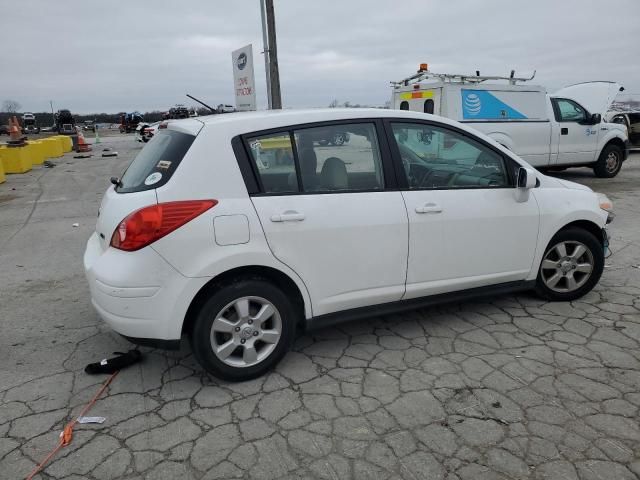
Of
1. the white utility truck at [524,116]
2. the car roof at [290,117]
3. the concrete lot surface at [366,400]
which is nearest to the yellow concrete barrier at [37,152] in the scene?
the white utility truck at [524,116]

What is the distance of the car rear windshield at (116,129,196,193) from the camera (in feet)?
9.51

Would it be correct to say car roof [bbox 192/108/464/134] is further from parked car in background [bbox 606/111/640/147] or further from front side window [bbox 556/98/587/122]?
parked car in background [bbox 606/111/640/147]

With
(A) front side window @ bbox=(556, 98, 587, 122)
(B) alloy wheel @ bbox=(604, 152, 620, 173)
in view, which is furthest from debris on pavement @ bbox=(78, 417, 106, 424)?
(B) alloy wheel @ bbox=(604, 152, 620, 173)

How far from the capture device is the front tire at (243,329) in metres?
2.89

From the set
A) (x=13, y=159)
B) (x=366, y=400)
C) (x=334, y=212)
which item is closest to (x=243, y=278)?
(x=334, y=212)

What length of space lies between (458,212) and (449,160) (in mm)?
484

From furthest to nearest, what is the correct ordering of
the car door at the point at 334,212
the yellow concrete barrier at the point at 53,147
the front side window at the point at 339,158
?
the yellow concrete barrier at the point at 53,147 → the front side window at the point at 339,158 → the car door at the point at 334,212

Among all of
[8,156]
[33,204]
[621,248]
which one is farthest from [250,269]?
[8,156]

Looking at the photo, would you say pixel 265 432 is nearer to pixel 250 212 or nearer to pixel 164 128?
pixel 250 212

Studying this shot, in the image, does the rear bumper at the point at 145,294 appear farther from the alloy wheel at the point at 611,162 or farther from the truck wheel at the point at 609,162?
the alloy wheel at the point at 611,162

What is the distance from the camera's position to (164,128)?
3432 millimetres

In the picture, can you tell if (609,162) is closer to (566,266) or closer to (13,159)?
(566,266)

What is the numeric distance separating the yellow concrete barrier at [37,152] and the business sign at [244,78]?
7422 mm

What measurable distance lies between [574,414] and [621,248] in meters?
3.89
